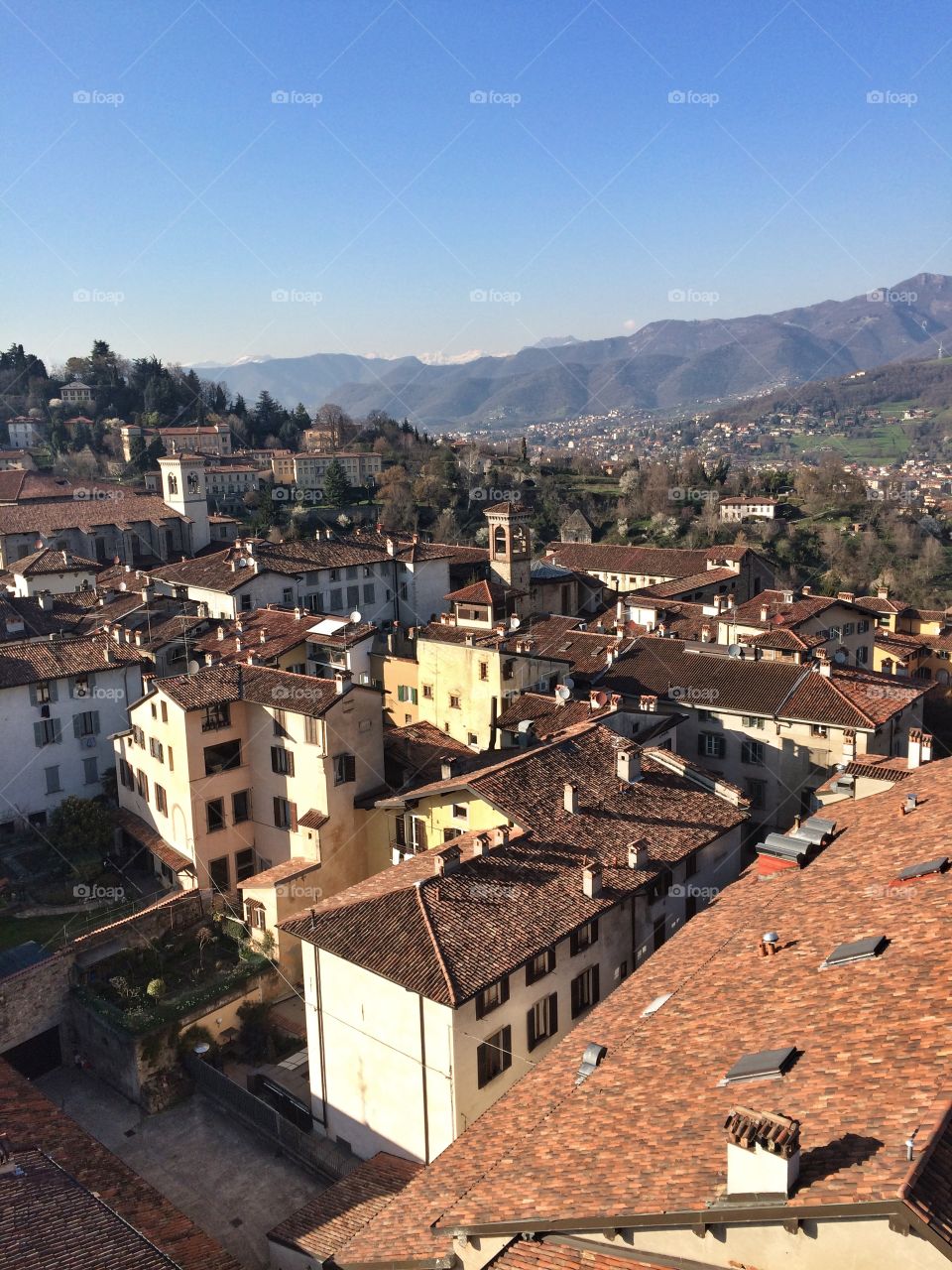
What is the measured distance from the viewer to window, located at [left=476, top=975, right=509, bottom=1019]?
17.5m

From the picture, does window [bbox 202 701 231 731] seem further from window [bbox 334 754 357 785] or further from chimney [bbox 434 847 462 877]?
chimney [bbox 434 847 462 877]

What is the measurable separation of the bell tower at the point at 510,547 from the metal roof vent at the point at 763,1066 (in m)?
40.6

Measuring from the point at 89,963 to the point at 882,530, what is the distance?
82933 mm

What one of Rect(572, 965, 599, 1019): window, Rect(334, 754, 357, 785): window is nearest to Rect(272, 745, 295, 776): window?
Rect(334, 754, 357, 785): window

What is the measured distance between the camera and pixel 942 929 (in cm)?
1270

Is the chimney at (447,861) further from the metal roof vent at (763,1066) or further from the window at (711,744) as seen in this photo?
the window at (711,744)

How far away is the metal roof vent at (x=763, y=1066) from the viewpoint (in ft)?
35.1

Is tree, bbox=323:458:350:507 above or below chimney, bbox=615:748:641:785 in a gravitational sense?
above

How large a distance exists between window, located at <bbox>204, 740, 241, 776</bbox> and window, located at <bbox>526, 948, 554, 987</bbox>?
534 inches

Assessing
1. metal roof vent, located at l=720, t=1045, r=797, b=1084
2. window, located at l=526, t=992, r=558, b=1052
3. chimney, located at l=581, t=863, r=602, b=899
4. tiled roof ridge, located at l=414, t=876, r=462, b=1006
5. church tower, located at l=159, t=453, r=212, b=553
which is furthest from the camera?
church tower, located at l=159, t=453, r=212, b=553

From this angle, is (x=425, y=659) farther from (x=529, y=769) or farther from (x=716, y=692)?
(x=529, y=769)

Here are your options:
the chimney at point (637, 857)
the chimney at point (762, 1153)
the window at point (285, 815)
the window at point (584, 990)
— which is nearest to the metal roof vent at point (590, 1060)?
the chimney at point (762, 1153)

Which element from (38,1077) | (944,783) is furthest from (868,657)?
(38,1077)

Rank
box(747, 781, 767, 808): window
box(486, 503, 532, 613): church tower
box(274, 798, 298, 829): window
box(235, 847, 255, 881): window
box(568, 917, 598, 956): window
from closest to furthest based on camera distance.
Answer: box(568, 917, 598, 956): window → box(274, 798, 298, 829): window → box(235, 847, 255, 881): window → box(747, 781, 767, 808): window → box(486, 503, 532, 613): church tower
